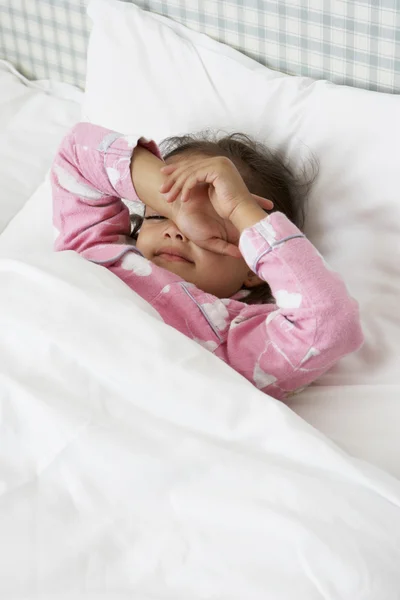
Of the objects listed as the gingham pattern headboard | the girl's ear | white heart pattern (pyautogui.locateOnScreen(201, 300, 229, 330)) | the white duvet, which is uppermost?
the gingham pattern headboard

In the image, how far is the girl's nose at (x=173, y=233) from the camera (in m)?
1.25

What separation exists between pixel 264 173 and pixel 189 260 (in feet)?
0.65

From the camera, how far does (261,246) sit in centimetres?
107

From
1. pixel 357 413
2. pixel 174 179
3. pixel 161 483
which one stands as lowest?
pixel 357 413

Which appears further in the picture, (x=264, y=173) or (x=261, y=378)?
(x=264, y=173)

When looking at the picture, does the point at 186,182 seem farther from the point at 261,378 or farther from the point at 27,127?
the point at 27,127

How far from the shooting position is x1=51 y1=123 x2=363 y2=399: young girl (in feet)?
3.48

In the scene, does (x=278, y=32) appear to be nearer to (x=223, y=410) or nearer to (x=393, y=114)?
(x=393, y=114)

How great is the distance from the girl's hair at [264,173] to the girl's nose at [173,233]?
0.13 metres

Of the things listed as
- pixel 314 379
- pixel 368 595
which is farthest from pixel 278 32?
pixel 368 595

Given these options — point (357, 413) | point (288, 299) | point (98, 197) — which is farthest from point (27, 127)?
point (357, 413)

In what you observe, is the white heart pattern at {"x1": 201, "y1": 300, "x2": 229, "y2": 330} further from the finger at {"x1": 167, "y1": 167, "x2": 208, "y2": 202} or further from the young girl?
the finger at {"x1": 167, "y1": 167, "x2": 208, "y2": 202}

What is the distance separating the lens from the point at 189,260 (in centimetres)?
126

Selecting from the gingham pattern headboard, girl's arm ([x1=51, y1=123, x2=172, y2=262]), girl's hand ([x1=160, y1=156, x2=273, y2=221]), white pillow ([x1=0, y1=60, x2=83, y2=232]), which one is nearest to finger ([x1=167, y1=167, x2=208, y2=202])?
girl's hand ([x1=160, y1=156, x2=273, y2=221])
